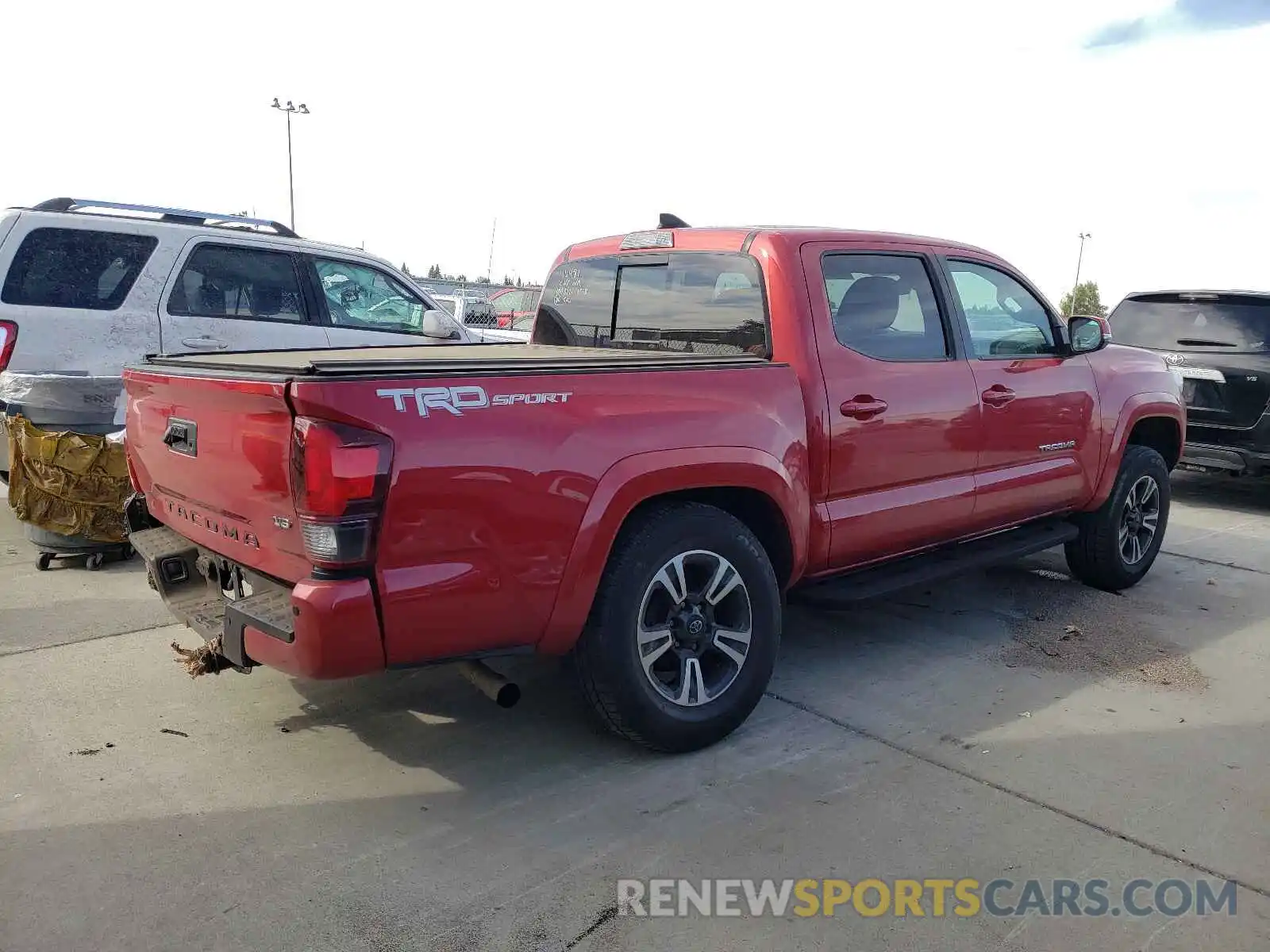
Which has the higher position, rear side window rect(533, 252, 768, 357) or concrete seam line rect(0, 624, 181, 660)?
rear side window rect(533, 252, 768, 357)

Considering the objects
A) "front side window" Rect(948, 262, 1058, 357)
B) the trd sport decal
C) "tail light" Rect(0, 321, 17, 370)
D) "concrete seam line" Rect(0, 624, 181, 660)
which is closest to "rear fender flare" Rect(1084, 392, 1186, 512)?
"front side window" Rect(948, 262, 1058, 357)

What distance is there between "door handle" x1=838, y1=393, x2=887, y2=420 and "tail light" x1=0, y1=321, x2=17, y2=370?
485cm

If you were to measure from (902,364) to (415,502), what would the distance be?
91.7 inches

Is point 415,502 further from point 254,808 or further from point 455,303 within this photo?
point 455,303

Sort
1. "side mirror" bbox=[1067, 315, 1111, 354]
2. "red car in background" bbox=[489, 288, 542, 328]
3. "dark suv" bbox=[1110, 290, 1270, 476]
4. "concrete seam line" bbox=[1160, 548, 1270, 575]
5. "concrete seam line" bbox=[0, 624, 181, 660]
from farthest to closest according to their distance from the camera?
"red car in background" bbox=[489, 288, 542, 328] < "dark suv" bbox=[1110, 290, 1270, 476] < "concrete seam line" bbox=[1160, 548, 1270, 575] < "side mirror" bbox=[1067, 315, 1111, 354] < "concrete seam line" bbox=[0, 624, 181, 660]

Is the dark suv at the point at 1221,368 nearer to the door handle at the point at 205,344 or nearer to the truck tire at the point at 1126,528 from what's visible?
the truck tire at the point at 1126,528

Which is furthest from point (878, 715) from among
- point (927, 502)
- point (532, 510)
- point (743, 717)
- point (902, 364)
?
point (532, 510)

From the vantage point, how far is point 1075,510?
17.8ft

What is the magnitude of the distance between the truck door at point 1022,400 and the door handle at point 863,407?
764 millimetres

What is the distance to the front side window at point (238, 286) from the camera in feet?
21.0

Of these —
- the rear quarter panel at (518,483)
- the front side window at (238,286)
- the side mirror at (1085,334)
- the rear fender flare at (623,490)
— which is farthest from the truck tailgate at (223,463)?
the side mirror at (1085,334)

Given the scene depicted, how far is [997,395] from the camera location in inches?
181

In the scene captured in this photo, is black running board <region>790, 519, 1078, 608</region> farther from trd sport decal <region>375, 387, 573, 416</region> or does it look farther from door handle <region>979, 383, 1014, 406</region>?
trd sport decal <region>375, 387, 573, 416</region>

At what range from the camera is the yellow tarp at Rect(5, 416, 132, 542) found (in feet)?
17.7
